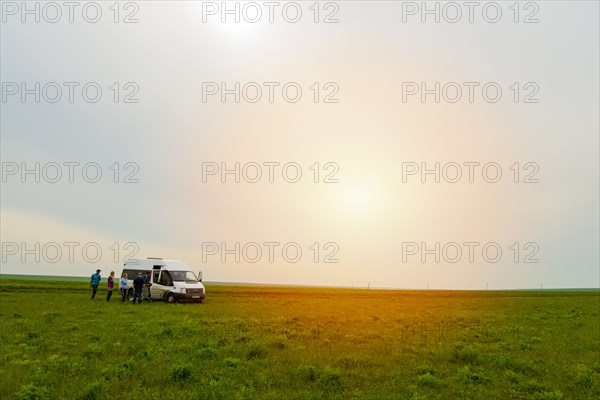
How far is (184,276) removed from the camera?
37.7 meters

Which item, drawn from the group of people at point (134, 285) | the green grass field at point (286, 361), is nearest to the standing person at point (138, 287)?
the group of people at point (134, 285)

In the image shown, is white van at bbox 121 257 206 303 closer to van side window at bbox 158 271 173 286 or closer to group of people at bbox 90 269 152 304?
van side window at bbox 158 271 173 286

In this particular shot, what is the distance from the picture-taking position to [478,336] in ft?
67.9

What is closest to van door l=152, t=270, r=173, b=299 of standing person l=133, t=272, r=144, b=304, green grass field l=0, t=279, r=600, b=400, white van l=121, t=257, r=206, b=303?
white van l=121, t=257, r=206, b=303

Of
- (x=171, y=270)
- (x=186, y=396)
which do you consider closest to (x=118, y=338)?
(x=186, y=396)

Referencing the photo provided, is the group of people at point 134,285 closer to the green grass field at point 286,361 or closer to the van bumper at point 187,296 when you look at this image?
the van bumper at point 187,296

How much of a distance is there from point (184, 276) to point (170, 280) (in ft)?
4.93

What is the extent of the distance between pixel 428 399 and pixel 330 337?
8.12 metres

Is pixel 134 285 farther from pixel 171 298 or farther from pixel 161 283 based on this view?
pixel 171 298

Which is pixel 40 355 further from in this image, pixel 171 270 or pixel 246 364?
pixel 171 270

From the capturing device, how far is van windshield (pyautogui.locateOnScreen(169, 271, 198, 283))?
36906 mm

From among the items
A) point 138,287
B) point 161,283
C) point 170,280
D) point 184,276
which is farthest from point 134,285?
point 184,276

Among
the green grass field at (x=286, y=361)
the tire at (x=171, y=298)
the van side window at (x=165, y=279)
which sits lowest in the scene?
the tire at (x=171, y=298)

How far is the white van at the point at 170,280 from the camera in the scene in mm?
35562
